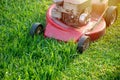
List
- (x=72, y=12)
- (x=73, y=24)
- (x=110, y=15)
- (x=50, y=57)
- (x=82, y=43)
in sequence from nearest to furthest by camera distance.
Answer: (x=50, y=57), (x=82, y=43), (x=72, y=12), (x=73, y=24), (x=110, y=15)

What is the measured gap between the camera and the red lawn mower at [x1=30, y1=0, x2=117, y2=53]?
4.09 meters

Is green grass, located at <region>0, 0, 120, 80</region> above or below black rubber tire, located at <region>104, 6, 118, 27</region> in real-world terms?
below

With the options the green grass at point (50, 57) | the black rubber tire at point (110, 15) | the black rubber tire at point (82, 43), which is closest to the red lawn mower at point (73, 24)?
the black rubber tire at point (82, 43)

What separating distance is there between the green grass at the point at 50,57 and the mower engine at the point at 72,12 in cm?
37

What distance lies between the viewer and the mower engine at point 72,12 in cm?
410

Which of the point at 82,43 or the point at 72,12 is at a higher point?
the point at 72,12

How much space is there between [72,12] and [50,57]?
0.76m

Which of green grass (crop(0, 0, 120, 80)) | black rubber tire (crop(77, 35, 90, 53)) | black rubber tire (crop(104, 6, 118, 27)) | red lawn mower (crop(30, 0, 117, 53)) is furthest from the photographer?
black rubber tire (crop(104, 6, 118, 27))

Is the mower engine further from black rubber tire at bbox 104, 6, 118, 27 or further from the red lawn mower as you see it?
black rubber tire at bbox 104, 6, 118, 27

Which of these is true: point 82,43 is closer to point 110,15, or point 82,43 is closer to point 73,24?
point 73,24

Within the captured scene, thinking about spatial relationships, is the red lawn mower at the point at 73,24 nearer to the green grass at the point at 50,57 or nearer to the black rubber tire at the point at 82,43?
the black rubber tire at the point at 82,43

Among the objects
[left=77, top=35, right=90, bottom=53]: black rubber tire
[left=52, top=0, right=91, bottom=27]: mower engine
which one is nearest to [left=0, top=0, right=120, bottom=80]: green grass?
[left=77, top=35, right=90, bottom=53]: black rubber tire

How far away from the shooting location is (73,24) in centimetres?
427

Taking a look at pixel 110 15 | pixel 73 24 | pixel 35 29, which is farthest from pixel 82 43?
pixel 110 15
